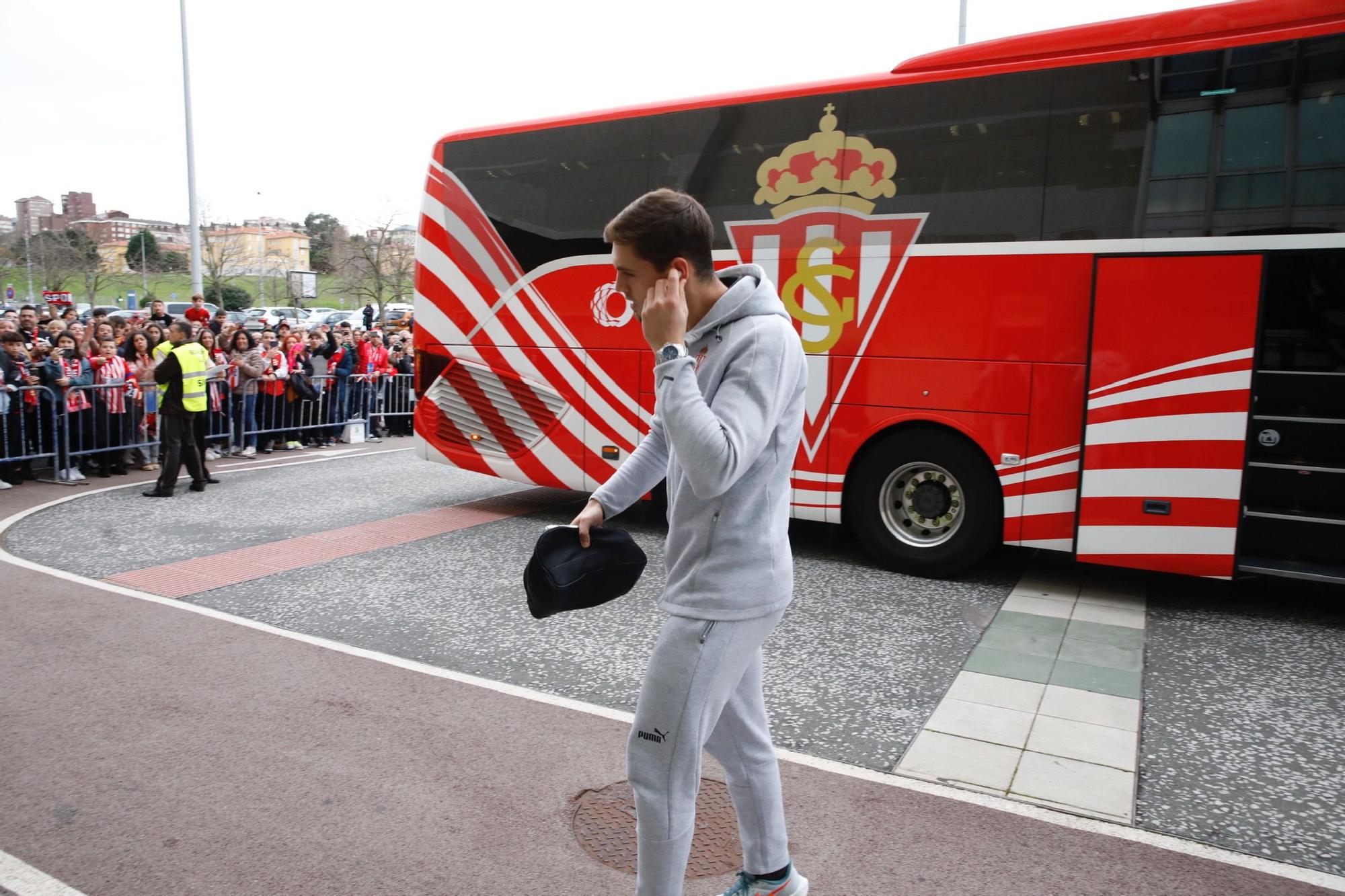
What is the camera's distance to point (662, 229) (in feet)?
7.30

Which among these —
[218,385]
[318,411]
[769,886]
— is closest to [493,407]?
[218,385]

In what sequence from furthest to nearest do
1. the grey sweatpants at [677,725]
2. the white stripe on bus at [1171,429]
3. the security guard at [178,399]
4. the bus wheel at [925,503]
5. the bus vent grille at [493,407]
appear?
the security guard at [178,399]
the bus vent grille at [493,407]
the bus wheel at [925,503]
the white stripe on bus at [1171,429]
the grey sweatpants at [677,725]

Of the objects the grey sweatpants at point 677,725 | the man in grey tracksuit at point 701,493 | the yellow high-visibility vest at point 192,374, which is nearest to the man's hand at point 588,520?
the man in grey tracksuit at point 701,493

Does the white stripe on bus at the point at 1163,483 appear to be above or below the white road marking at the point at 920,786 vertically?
above

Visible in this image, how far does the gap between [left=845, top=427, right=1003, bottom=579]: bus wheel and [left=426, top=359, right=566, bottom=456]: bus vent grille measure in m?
3.04

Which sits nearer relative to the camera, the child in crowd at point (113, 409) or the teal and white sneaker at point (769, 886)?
the teal and white sneaker at point (769, 886)

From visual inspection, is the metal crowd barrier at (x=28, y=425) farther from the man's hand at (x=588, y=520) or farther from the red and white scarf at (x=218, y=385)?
the man's hand at (x=588, y=520)

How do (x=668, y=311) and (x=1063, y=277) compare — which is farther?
(x=1063, y=277)

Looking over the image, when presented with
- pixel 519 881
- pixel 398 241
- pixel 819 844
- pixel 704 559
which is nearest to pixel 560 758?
pixel 519 881

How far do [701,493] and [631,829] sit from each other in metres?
1.77

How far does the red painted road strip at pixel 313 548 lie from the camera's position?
6672mm

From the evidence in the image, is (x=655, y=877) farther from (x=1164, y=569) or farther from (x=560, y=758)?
(x=1164, y=569)

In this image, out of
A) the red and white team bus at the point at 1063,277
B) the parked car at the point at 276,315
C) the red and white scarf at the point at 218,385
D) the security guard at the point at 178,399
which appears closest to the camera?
the red and white team bus at the point at 1063,277

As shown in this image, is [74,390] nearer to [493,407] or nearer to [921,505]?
[493,407]
